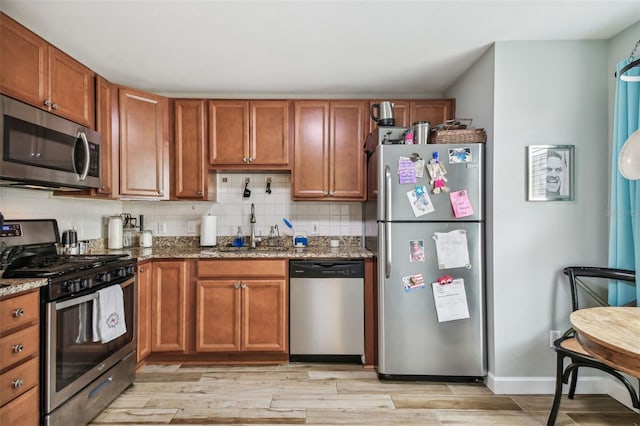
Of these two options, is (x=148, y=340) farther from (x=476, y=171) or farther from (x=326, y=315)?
(x=476, y=171)

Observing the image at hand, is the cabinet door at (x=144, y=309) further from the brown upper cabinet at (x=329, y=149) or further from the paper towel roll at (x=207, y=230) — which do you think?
the brown upper cabinet at (x=329, y=149)

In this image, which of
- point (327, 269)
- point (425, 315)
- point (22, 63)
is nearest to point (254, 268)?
point (327, 269)

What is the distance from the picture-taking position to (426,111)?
3182 millimetres

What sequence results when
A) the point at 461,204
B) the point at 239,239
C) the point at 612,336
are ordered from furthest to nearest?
the point at 239,239 < the point at 461,204 < the point at 612,336

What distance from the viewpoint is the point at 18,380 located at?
1.58 meters

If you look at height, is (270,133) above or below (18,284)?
above

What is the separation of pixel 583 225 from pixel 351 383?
1940mm

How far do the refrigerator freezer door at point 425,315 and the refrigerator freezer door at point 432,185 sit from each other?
0.26ft

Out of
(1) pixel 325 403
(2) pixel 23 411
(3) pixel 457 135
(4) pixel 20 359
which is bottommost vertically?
(1) pixel 325 403

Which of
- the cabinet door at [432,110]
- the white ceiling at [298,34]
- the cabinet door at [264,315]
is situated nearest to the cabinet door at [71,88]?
the white ceiling at [298,34]

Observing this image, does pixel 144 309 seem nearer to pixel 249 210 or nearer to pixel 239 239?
pixel 239 239

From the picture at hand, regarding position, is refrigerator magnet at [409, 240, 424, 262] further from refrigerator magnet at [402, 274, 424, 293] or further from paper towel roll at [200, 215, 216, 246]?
paper towel roll at [200, 215, 216, 246]

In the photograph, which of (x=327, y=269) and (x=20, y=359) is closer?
(x=20, y=359)

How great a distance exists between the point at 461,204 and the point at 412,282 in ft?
2.13
